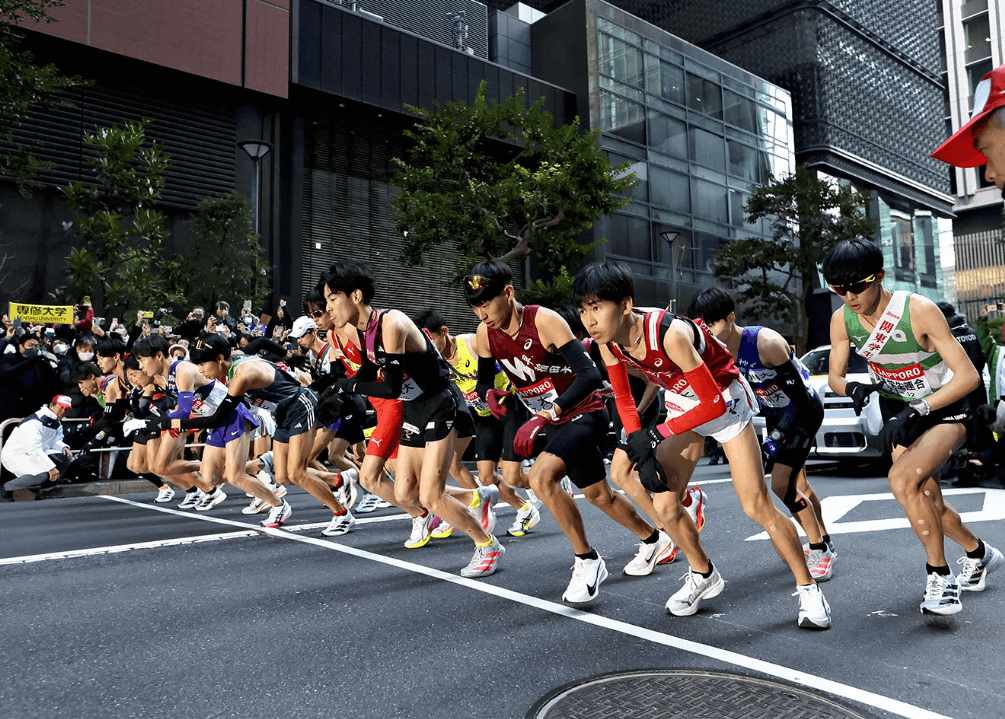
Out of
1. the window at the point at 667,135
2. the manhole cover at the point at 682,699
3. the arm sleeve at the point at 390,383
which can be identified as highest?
the window at the point at 667,135

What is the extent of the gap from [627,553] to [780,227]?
2805 centimetres

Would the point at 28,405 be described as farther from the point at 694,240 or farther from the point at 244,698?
the point at 694,240

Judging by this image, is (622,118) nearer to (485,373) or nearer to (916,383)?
(485,373)

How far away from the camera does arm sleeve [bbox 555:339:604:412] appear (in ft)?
15.5

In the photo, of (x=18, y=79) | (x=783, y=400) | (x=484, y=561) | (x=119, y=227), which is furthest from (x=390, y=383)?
(x=119, y=227)

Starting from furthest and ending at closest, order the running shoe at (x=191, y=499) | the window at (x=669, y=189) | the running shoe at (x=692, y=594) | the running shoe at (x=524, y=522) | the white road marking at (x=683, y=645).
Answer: the window at (x=669, y=189) < the running shoe at (x=191, y=499) < the running shoe at (x=524, y=522) < the running shoe at (x=692, y=594) < the white road marking at (x=683, y=645)

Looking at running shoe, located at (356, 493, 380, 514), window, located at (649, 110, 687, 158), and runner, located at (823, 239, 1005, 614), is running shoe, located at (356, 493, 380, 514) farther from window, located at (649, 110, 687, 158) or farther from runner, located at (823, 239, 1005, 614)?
window, located at (649, 110, 687, 158)

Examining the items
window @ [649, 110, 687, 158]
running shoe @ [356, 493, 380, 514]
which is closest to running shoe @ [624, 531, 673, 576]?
running shoe @ [356, 493, 380, 514]

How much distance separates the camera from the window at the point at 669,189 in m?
32.9

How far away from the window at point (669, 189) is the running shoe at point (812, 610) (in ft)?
98.3

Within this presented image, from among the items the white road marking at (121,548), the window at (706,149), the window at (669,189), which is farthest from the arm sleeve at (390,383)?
the window at (706,149)

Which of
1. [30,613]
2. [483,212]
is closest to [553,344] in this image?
[30,613]

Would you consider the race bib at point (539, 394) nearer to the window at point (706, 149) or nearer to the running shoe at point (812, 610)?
the running shoe at point (812, 610)

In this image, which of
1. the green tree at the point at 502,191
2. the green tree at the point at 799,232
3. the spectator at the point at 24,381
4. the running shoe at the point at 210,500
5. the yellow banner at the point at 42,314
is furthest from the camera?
the green tree at the point at 799,232
